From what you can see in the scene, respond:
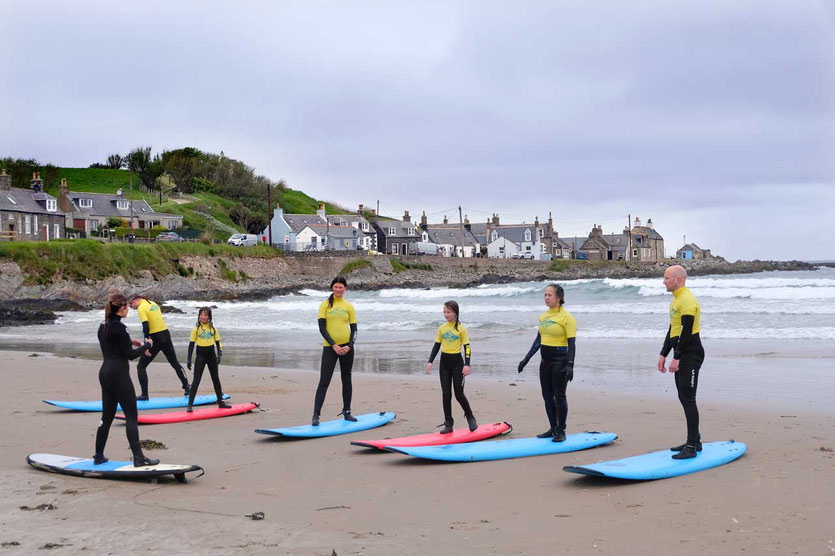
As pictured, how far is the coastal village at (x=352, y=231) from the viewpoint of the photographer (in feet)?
171

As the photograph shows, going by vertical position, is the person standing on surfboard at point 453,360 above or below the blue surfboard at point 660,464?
above

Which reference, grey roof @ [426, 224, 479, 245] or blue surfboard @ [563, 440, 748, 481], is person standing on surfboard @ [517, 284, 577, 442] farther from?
grey roof @ [426, 224, 479, 245]

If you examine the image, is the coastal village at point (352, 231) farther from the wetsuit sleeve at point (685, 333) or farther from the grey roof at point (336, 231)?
the wetsuit sleeve at point (685, 333)

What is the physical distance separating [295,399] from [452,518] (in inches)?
241

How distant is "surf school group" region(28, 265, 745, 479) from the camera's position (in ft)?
21.6

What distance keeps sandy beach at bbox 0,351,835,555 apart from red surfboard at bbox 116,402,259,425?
0.19 metres

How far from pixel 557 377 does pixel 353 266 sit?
198 ft

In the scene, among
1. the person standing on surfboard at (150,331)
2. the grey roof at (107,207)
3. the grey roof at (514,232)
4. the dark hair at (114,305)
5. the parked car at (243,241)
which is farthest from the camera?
the grey roof at (514,232)

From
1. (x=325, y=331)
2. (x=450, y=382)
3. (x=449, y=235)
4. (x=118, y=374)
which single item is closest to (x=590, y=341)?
(x=450, y=382)

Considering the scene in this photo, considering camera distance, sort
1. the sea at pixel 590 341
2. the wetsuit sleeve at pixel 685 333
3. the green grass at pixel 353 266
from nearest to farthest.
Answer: the wetsuit sleeve at pixel 685 333, the sea at pixel 590 341, the green grass at pixel 353 266

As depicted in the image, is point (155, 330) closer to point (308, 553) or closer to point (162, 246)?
point (308, 553)

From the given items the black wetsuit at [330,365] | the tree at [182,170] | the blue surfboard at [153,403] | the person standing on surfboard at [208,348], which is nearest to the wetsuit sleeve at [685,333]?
the black wetsuit at [330,365]

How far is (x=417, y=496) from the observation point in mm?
6020

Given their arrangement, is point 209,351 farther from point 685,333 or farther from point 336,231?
point 336,231
